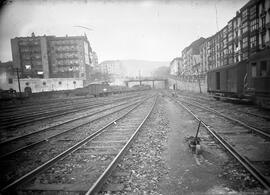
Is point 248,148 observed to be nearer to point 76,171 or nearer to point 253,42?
point 76,171

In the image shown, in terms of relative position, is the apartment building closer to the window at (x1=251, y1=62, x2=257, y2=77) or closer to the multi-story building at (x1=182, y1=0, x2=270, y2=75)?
the multi-story building at (x1=182, y1=0, x2=270, y2=75)

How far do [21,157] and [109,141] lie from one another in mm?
3156

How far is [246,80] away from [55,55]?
7374 cm

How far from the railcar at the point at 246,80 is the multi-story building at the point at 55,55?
60367mm

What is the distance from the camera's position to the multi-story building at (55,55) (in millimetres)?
70812

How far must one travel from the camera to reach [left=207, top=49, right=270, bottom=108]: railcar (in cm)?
1079

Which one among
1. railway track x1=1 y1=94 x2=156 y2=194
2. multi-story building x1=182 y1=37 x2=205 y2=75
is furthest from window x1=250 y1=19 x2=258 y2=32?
railway track x1=1 y1=94 x2=156 y2=194

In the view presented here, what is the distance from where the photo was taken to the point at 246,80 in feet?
45.5

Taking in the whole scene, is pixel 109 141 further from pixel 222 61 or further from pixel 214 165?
pixel 222 61

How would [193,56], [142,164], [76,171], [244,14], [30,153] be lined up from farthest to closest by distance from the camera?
1. [193,56]
2. [244,14]
3. [30,153]
4. [142,164]
5. [76,171]

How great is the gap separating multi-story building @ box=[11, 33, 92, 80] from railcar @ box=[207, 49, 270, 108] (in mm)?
60367

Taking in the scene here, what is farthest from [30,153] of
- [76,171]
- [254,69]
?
[254,69]

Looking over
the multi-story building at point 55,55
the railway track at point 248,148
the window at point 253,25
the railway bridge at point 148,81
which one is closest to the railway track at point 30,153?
the railway track at point 248,148

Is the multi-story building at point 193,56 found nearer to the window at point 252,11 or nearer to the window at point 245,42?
the window at point 245,42
